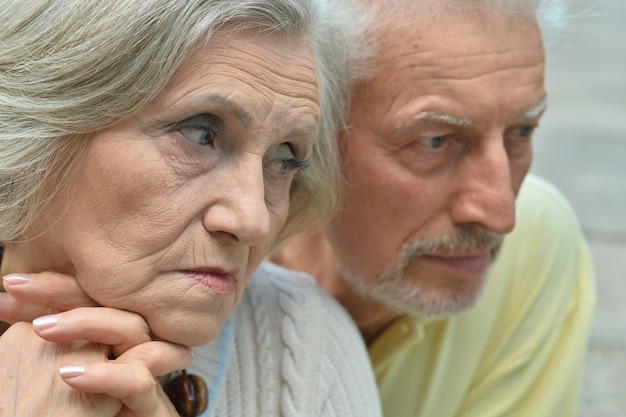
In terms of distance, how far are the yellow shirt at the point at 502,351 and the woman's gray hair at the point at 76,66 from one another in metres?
1.43

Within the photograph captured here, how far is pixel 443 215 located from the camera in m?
2.95

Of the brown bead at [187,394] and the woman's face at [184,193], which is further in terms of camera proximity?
the brown bead at [187,394]

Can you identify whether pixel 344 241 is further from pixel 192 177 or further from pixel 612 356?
pixel 612 356

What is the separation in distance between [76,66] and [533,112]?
1351 millimetres

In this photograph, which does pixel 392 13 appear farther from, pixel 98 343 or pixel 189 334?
pixel 98 343

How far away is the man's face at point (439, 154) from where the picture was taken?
2.84m

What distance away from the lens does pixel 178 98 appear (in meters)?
2.14

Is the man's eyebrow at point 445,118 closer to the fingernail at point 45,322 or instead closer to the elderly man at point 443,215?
the elderly man at point 443,215

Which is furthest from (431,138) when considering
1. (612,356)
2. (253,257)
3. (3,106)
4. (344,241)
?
(612,356)

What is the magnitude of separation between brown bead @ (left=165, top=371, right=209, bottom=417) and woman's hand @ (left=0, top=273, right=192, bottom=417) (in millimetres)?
160

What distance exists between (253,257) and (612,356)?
136 inches

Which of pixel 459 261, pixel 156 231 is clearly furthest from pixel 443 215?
pixel 156 231

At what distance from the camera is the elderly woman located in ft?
6.95

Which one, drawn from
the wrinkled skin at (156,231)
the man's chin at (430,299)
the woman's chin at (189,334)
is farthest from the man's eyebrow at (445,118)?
the woman's chin at (189,334)
